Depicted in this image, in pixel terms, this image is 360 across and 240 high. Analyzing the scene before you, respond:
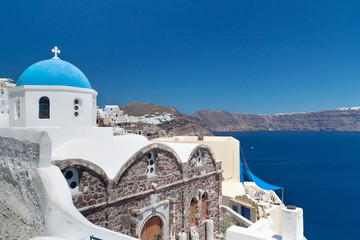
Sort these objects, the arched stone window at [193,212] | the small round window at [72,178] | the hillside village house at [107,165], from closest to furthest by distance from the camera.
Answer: the small round window at [72,178] < the hillside village house at [107,165] < the arched stone window at [193,212]

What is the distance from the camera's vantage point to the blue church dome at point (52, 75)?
27.9 ft

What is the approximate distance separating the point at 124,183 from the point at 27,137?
10.9ft

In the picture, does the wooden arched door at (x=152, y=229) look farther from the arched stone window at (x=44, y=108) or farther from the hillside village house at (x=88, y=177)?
the arched stone window at (x=44, y=108)

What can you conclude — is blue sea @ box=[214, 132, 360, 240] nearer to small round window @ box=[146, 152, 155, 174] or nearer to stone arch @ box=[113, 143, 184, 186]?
stone arch @ box=[113, 143, 184, 186]

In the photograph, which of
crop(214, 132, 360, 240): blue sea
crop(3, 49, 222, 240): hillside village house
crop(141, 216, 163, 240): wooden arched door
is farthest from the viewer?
crop(214, 132, 360, 240): blue sea

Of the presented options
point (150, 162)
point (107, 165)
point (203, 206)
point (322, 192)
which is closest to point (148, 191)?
point (150, 162)

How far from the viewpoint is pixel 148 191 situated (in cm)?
812

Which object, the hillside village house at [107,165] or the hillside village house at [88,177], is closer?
the hillside village house at [88,177]

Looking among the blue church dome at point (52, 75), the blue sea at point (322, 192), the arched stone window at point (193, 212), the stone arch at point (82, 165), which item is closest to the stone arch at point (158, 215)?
the arched stone window at point (193, 212)

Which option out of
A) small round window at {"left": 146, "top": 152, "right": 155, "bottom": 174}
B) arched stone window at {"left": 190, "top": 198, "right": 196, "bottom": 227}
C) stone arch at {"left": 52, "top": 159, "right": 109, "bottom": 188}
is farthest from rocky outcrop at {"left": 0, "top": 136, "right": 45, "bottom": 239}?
arched stone window at {"left": 190, "top": 198, "right": 196, "bottom": 227}

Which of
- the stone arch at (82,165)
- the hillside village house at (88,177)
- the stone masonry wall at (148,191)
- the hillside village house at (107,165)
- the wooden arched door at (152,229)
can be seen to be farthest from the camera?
the wooden arched door at (152,229)

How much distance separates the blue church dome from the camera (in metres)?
8.51

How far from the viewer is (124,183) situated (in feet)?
24.2

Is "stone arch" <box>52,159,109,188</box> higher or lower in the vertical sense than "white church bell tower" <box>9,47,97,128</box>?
lower
